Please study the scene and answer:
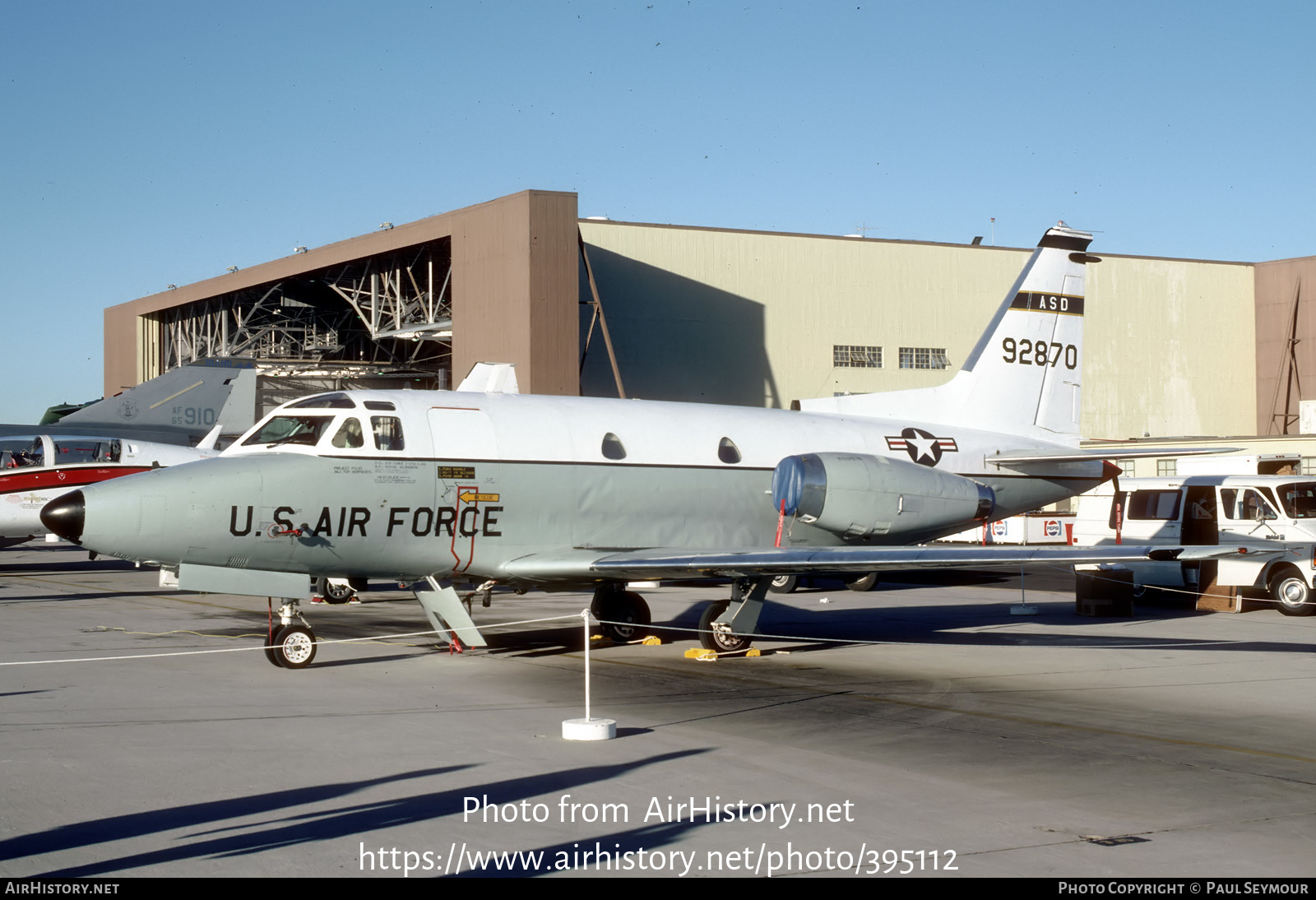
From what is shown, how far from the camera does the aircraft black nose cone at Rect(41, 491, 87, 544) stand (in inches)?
507

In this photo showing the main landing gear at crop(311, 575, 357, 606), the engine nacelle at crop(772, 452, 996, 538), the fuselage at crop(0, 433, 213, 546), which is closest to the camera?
the engine nacelle at crop(772, 452, 996, 538)

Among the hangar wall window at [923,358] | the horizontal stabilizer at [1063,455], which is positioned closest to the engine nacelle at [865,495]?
the horizontal stabilizer at [1063,455]

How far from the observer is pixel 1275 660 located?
50.2ft

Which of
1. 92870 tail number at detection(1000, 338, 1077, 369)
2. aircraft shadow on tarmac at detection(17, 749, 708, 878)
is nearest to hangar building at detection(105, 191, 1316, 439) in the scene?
92870 tail number at detection(1000, 338, 1077, 369)

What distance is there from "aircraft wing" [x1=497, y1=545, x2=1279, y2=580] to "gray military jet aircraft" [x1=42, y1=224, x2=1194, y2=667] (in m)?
0.04

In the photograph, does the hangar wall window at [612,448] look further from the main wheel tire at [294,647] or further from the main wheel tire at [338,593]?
the main wheel tire at [338,593]

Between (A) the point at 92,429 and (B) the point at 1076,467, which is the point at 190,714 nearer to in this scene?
(B) the point at 1076,467

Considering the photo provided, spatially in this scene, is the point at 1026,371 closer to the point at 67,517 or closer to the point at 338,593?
the point at 338,593

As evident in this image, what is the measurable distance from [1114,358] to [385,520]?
42.5 metres

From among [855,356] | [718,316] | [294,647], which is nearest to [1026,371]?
[294,647]

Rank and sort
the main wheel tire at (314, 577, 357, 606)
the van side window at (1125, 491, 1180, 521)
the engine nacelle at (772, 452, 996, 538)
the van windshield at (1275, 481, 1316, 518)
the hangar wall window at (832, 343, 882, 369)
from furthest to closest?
the hangar wall window at (832, 343, 882, 369) < the van side window at (1125, 491, 1180, 521) < the van windshield at (1275, 481, 1316, 518) < the main wheel tire at (314, 577, 357, 606) < the engine nacelle at (772, 452, 996, 538)

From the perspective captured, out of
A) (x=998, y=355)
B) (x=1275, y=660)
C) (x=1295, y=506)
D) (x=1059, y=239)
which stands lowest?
(x=1275, y=660)

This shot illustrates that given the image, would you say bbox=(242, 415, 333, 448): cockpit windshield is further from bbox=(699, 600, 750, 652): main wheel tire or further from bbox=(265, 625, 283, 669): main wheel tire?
bbox=(699, 600, 750, 652): main wheel tire

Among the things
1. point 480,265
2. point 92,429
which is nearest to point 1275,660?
point 480,265
